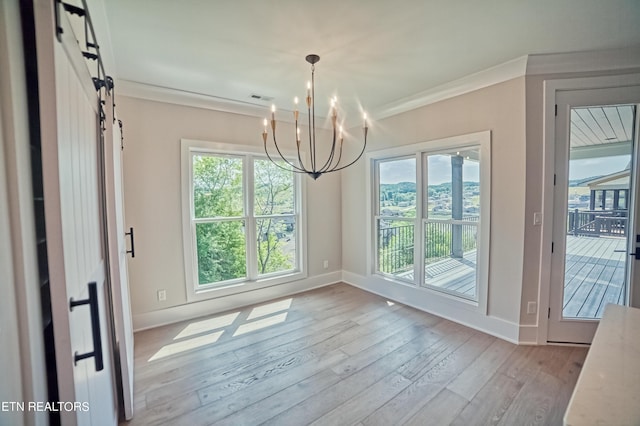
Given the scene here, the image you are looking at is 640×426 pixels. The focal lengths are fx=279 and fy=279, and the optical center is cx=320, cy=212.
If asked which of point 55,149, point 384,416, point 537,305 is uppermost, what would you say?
point 55,149

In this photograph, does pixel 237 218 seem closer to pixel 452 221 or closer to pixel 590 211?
pixel 452 221

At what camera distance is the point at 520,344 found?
2.72 metres

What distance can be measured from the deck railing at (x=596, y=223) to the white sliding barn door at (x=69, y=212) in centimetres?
358

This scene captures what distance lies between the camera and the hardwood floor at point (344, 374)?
192 centimetres

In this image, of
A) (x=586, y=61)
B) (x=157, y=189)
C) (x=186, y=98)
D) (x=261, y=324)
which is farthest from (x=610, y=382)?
(x=186, y=98)

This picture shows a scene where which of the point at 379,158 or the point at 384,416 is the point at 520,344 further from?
the point at 379,158

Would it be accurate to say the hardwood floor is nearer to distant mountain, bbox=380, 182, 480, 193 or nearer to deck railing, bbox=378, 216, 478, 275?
deck railing, bbox=378, 216, 478, 275

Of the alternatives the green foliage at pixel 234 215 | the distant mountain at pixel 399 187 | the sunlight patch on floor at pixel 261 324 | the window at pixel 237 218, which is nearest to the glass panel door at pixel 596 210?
the distant mountain at pixel 399 187

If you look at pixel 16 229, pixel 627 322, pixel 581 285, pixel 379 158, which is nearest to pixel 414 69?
pixel 379 158

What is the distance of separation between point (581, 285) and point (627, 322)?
77.5 inches

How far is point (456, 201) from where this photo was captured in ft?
10.9

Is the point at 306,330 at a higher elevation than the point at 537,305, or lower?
lower

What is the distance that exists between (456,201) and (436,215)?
1.03 ft

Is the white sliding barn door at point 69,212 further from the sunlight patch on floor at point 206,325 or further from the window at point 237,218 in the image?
the window at point 237,218
